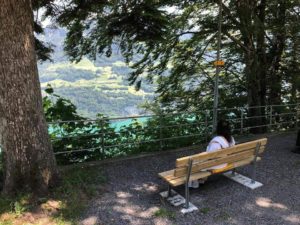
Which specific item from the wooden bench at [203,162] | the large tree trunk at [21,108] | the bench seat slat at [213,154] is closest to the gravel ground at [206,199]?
the wooden bench at [203,162]

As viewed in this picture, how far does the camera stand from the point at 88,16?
677 centimetres

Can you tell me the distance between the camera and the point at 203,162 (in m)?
4.60

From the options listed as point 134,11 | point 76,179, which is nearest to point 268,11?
point 134,11

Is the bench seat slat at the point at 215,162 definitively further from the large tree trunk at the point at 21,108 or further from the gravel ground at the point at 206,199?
the large tree trunk at the point at 21,108

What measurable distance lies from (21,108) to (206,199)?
10.00 feet

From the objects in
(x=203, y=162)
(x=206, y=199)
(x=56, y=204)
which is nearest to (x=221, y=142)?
(x=203, y=162)

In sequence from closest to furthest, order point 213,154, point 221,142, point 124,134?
point 213,154 → point 221,142 → point 124,134

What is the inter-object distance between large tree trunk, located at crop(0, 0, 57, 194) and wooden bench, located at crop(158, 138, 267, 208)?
187 cm

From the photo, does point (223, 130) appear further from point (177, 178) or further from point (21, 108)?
point (21, 108)

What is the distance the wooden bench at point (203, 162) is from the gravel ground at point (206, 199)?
13.6 inches

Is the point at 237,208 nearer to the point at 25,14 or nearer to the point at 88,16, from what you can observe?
the point at 25,14

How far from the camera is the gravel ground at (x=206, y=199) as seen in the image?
426 centimetres

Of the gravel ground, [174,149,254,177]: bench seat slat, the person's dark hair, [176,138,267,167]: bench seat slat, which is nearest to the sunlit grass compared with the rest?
the gravel ground

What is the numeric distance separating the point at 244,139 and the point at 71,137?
15.8 feet
